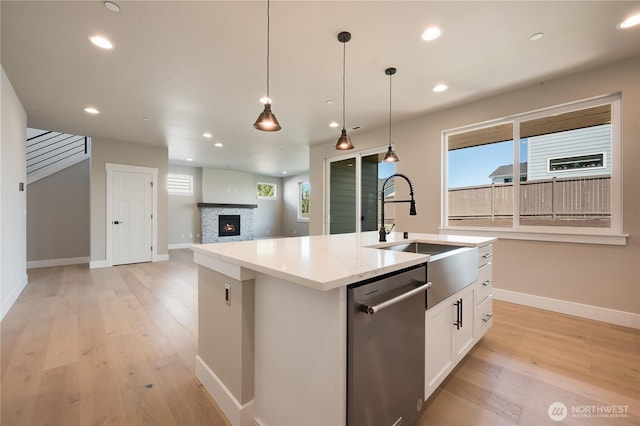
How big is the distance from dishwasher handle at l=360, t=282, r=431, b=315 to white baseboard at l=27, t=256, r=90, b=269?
7445mm

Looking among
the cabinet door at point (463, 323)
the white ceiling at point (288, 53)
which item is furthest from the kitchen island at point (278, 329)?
the white ceiling at point (288, 53)

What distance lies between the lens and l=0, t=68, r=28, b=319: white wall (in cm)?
294

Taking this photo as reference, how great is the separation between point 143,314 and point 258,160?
5566mm

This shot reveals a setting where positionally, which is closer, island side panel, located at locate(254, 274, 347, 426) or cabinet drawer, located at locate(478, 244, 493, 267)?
island side panel, located at locate(254, 274, 347, 426)

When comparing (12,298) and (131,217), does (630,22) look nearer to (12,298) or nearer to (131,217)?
(12,298)

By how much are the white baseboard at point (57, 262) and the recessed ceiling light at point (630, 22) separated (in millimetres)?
9105

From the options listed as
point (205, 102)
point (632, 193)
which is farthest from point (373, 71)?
point (632, 193)

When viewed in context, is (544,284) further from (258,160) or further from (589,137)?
(258,160)

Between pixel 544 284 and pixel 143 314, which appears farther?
pixel 544 284

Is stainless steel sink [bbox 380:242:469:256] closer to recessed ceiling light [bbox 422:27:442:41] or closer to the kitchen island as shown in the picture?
the kitchen island

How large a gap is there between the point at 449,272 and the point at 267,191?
398 inches

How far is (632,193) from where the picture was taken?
2.69 meters

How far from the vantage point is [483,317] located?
2.26 meters

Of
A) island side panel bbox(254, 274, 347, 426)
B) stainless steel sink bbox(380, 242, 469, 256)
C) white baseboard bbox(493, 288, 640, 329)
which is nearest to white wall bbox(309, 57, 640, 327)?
white baseboard bbox(493, 288, 640, 329)
